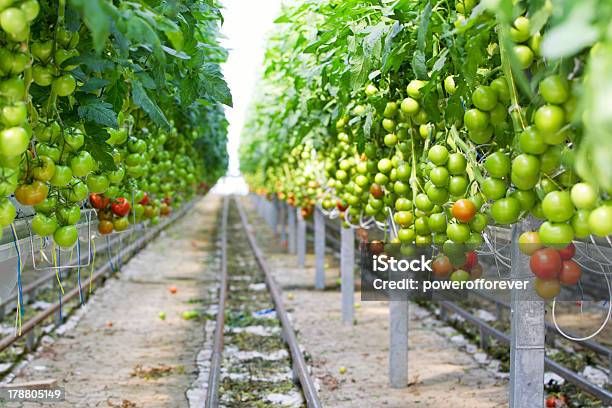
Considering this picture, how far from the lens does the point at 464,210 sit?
270 centimetres

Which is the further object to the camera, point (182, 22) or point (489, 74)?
point (182, 22)

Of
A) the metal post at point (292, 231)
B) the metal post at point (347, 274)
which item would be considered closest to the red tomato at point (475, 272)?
the metal post at point (347, 274)

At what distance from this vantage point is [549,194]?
77.1 inches

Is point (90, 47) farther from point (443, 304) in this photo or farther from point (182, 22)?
point (443, 304)

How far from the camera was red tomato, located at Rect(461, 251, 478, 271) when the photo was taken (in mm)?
3338

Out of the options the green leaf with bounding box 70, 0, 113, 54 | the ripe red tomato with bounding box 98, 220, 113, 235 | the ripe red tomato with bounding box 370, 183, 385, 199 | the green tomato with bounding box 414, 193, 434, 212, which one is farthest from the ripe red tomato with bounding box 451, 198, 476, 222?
the ripe red tomato with bounding box 98, 220, 113, 235

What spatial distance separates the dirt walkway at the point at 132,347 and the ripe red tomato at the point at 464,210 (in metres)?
4.30

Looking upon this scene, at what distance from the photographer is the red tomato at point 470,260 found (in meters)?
3.34

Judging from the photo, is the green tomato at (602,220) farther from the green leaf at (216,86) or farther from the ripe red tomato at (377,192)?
the ripe red tomato at (377,192)

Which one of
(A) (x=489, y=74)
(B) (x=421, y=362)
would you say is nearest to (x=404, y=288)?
(A) (x=489, y=74)

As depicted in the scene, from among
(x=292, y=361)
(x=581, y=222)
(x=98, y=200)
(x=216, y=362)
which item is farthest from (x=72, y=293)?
(x=581, y=222)

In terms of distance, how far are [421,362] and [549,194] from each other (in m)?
5.82

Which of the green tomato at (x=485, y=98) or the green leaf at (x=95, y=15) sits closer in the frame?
the green leaf at (x=95, y=15)

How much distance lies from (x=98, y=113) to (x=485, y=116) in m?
1.51
